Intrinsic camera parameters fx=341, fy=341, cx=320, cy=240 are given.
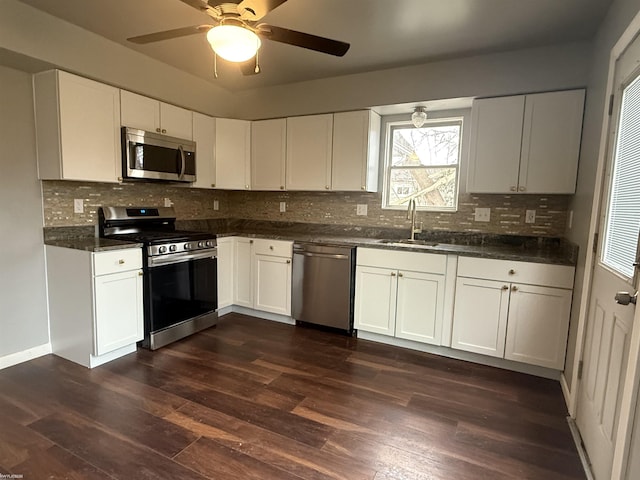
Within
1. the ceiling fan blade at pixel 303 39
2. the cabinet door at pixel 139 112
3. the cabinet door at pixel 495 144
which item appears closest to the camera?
the ceiling fan blade at pixel 303 39

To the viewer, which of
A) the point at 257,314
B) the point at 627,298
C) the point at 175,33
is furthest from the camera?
the point at 257,314

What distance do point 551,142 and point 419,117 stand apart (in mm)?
1083

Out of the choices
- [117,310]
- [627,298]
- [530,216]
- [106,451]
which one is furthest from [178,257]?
[530,216]

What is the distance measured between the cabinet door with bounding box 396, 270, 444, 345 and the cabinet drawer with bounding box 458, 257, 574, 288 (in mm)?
237

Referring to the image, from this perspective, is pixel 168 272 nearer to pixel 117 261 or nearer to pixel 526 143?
pixel 117 261

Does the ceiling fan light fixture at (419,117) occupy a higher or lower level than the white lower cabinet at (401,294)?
higher

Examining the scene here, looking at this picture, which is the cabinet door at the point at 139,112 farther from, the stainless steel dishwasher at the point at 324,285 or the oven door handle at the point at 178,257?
the stainless steel dishwasher at the point at 324,285

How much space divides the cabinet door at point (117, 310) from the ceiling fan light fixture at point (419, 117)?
9.02ft

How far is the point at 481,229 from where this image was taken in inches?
125

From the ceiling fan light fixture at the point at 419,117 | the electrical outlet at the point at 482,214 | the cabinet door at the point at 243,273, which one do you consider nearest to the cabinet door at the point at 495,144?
the electrical outlet at the point at 482,214

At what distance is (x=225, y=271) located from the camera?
12.0 feet

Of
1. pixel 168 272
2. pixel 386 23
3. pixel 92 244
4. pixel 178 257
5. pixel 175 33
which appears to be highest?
pixel 386 23

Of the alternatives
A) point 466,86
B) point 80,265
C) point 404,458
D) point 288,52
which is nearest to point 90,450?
point 80,265

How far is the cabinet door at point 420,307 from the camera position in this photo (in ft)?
9.28
